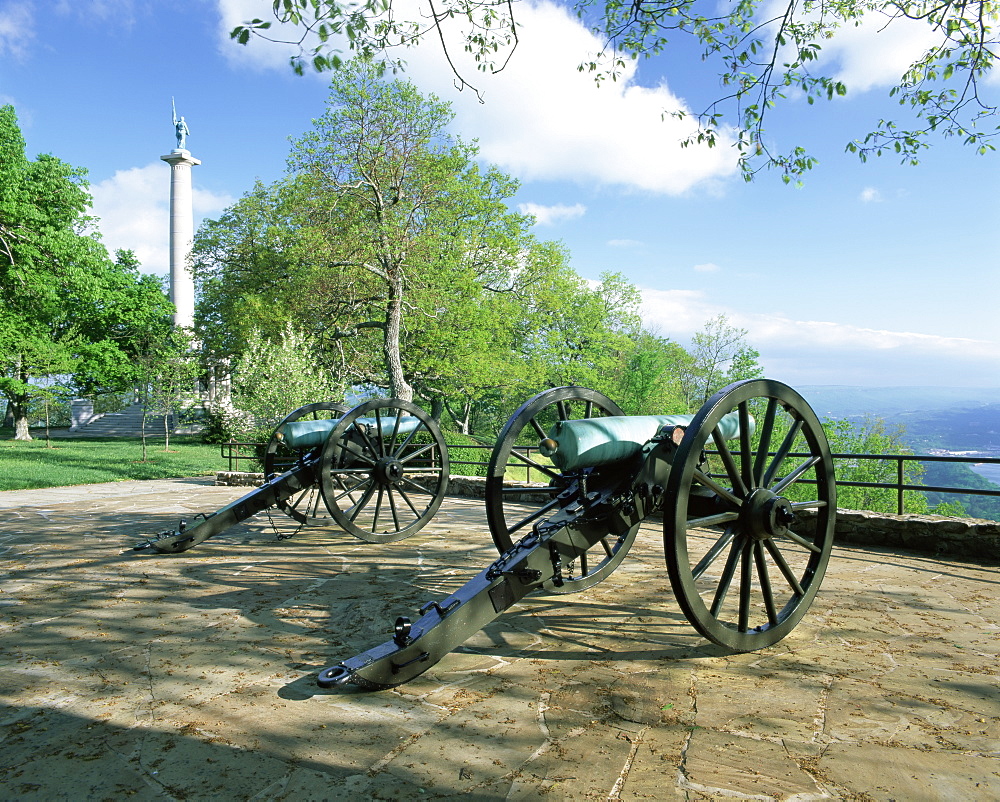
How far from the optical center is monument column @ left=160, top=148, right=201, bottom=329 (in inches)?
1384

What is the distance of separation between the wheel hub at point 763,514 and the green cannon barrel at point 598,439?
379 millimetres

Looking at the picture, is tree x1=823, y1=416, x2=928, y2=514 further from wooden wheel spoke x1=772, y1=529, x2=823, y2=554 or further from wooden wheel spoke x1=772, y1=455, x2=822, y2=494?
wooden wheel spoke x1=772, y1=455, x2=822, y2=494

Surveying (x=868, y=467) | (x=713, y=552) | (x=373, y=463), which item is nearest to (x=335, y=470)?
(x=373, y=463)

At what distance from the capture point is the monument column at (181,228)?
35.2 m

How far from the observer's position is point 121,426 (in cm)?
3619

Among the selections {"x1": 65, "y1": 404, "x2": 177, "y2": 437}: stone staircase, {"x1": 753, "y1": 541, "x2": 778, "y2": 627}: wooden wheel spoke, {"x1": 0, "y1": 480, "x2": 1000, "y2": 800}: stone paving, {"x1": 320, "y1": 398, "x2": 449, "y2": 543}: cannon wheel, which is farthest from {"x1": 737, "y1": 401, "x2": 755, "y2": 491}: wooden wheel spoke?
{"x1": 65, "y1": 404, "x2": 177, "y2": 437}: stone staircase

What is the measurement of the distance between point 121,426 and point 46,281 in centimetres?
1989

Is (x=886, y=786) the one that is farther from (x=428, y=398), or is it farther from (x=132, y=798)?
(x=428, y=398)

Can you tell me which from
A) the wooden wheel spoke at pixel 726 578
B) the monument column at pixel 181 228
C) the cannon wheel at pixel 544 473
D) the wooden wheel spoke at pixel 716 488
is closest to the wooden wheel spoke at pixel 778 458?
the wooden wheel spoke at pixel 716 488

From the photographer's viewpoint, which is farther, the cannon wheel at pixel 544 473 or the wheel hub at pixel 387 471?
the wheel hub at pixel 387 471

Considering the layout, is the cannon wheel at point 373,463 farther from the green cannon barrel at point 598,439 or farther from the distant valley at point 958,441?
the distant valley at point 958,441

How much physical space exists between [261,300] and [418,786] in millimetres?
20273

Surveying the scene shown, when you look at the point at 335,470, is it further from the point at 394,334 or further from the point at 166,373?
the point at 166,373

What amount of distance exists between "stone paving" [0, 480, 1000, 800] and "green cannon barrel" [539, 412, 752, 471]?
0.98 m
